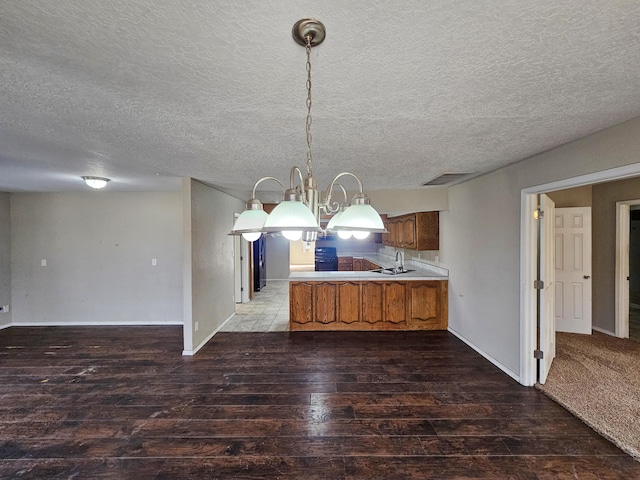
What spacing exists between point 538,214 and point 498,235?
0.48 meters

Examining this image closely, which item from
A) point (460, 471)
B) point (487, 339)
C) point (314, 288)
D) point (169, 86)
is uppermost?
point (169, 86)

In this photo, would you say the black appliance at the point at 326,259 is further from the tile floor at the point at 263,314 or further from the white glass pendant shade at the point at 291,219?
the white glass pendant shade at the point at 291,219

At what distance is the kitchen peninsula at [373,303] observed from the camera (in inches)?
180

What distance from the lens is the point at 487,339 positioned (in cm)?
350

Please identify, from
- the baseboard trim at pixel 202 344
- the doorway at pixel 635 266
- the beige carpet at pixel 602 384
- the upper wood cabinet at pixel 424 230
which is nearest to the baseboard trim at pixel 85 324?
the baseboard trim at pixel 202 344

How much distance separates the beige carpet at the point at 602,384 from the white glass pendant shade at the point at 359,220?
8.09ft

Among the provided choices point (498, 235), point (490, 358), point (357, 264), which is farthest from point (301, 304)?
point (357, 264)

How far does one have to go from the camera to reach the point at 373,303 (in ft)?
15.0

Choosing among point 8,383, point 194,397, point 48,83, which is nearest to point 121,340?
point 8,383

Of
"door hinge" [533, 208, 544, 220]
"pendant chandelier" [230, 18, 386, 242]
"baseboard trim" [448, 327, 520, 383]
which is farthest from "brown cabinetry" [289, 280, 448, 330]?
"pendant chandelier" [230, 18, 386, 242]

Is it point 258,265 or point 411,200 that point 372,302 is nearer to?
point 411,200

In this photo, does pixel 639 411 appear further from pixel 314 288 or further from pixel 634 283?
pixel 634 283

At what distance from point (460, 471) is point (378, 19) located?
2474 millimetres

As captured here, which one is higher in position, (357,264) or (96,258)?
(96,258)
